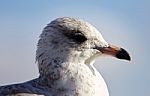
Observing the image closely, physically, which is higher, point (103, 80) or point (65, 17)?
point (65, 17)

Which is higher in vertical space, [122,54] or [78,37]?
[78,37]

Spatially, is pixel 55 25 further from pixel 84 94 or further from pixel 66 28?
pixel 84 94

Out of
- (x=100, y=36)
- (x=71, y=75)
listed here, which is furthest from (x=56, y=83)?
(x=100, y=36)

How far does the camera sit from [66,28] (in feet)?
53.5

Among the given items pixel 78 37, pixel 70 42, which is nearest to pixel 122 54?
pixel 78 37

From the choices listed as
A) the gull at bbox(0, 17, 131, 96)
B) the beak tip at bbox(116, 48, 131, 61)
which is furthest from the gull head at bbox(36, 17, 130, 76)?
the beak tip at bbox(116, 48, 131, 61)

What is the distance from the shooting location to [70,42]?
638 inches

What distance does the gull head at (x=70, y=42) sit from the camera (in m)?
16.1

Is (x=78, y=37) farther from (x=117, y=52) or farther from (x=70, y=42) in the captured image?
(x=117, y=52)

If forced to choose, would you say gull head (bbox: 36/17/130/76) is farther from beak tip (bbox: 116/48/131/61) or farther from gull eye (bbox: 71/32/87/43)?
beak tip (bbox: 116/48/131/61)

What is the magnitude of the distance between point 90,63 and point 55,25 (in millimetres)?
916

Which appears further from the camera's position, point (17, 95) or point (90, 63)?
point (90, 63)

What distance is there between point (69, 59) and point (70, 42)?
316 millimetres

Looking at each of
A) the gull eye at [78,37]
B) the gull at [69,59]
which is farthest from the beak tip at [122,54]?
the gull eye at [78,37]
